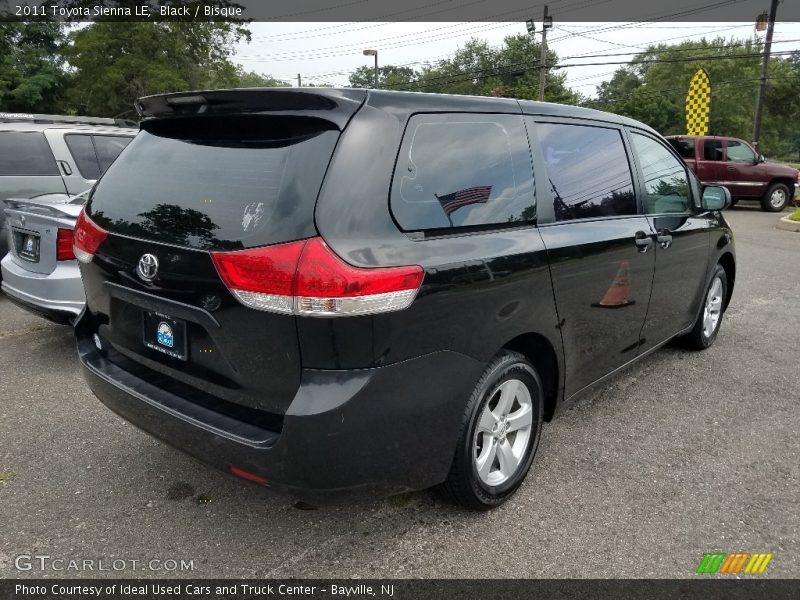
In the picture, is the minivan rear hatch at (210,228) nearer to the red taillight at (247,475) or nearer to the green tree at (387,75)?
the red taillight at (247,475)

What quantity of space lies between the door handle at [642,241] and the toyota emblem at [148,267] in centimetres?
244

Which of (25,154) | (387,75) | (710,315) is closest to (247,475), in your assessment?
(710,315)

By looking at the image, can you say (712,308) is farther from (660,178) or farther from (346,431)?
(346,431)

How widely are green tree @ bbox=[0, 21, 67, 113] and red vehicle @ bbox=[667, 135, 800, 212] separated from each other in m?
25.5

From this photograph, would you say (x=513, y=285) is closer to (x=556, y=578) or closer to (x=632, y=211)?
(x=556, y=578)

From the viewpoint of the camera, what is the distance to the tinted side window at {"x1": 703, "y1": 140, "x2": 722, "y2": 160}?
16.0 metres

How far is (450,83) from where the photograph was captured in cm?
5788

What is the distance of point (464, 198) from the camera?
238 cm

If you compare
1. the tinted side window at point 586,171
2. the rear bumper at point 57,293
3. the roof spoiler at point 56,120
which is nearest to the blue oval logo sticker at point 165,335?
the tinted side window at point 586,171

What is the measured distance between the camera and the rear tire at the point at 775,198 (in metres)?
16.3

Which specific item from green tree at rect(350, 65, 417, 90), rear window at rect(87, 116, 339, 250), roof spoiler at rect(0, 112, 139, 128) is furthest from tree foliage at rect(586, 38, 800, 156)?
rear window at rect(87, 116, 339, 250)

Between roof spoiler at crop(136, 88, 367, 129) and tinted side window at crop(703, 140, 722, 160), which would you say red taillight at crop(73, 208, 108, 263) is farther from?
tinted side window at crop(703, 140, 722, 160)

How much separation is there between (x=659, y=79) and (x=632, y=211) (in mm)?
Result: 62071

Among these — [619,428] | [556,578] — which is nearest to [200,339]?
[556,578]
